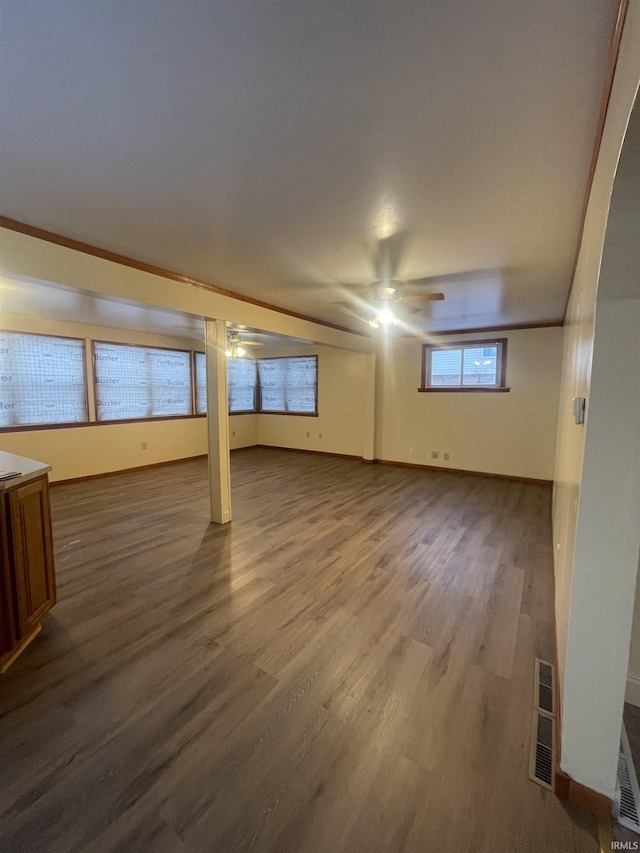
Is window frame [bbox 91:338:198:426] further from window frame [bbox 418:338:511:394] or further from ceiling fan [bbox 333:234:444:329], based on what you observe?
window frame [bbox 418:338:511:394]

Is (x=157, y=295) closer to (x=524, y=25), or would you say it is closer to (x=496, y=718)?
(x=524, y=25)

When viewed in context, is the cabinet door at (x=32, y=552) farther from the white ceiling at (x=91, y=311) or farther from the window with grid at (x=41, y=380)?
the window with grid at (x=41, y=380)

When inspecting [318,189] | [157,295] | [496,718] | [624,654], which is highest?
[318,189]

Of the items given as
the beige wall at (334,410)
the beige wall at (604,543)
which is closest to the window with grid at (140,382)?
the beige wall at (334,410)

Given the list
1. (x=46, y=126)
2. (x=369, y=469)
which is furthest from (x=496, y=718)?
(x=369, y=469)

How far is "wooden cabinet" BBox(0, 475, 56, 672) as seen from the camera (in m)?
1.90

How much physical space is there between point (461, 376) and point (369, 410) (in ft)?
5.55

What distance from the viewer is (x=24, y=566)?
2016 millimetres

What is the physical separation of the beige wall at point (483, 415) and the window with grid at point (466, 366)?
0.11 meters

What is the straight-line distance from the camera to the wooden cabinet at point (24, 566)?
6.24ft

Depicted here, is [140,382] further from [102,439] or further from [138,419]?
[102,439]

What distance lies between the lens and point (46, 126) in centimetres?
144

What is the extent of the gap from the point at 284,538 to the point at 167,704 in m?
1.90

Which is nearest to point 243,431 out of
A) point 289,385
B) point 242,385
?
point 242,385
